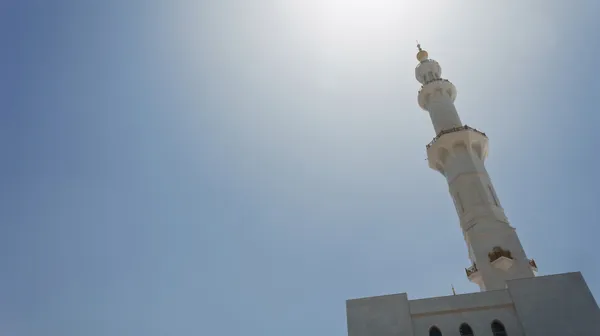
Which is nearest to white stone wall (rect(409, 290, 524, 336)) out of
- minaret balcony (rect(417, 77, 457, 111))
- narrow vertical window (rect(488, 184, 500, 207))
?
narrow vertical window (rect(488, 184, 500, 207))

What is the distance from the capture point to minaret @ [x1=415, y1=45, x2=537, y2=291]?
22.6 metres

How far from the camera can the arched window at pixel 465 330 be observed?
720 inches

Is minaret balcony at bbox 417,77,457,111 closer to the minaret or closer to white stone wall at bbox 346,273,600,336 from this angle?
the minaret

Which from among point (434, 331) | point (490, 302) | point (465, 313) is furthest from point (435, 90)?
point (434, 331)

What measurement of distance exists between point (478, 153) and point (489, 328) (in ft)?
44.9

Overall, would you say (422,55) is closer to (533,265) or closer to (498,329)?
(533,265)

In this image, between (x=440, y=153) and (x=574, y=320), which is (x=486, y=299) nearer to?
(x=574, y=320)

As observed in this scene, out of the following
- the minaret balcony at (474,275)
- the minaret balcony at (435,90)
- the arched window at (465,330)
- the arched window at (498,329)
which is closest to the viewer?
the arched window at (498,329)

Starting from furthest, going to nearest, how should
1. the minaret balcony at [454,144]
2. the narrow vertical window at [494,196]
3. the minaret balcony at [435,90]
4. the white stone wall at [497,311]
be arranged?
the minaret balcony at [435,90] < the minaret balcony at [454,144] < the narrow vertical window at [494,196] < the white stone wall at [497,311]

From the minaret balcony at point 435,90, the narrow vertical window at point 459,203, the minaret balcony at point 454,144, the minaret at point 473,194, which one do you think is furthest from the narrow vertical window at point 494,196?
the minaret balcony at point 435,90

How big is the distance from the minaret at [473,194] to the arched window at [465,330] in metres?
4.64

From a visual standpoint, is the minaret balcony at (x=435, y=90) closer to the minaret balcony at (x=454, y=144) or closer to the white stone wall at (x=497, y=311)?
the minaret balcony at (x=454, y=144)

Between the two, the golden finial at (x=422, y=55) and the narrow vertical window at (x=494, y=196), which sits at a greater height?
the golden finial at (x=422, y=55)

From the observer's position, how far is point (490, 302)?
18812mm
